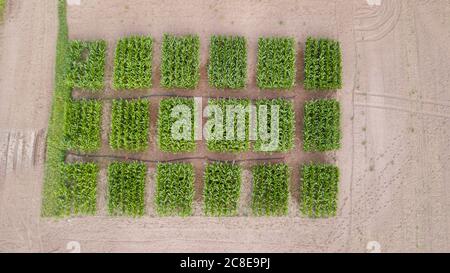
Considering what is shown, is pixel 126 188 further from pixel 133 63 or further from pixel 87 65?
pixel 87 65

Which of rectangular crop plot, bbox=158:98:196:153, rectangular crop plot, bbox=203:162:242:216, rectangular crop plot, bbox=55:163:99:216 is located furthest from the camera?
rectangular crop plot, bbox=158:98:196:153

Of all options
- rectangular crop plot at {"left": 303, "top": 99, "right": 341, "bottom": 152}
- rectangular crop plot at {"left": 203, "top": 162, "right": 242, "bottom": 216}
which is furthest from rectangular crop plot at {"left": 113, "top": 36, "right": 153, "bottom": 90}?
rectangular crop plot at {"left": 303, "top": 99, "right": 341, "bottom": 152}

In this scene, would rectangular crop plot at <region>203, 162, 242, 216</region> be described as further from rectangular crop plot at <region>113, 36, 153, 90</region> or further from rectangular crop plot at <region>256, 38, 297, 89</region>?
rectangular crop plot at <region>113, 36, 153, 90</region>

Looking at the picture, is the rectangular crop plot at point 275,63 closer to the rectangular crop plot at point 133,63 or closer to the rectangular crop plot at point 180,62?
the rectangular crop plot at point 180,62

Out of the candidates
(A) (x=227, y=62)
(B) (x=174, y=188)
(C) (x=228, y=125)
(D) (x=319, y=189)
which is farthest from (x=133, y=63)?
(D) (x=319, y=189)

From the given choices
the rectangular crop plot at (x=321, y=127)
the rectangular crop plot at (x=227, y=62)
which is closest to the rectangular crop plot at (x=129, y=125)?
the rectangular crop plot at (x=227, y=62)

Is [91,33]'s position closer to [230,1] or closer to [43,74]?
Answer: [43,74]

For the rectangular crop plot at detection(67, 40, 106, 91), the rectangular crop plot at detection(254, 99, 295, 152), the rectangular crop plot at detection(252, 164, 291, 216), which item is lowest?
the rectangular crop plot at detection(252, 164, 291, 216)
